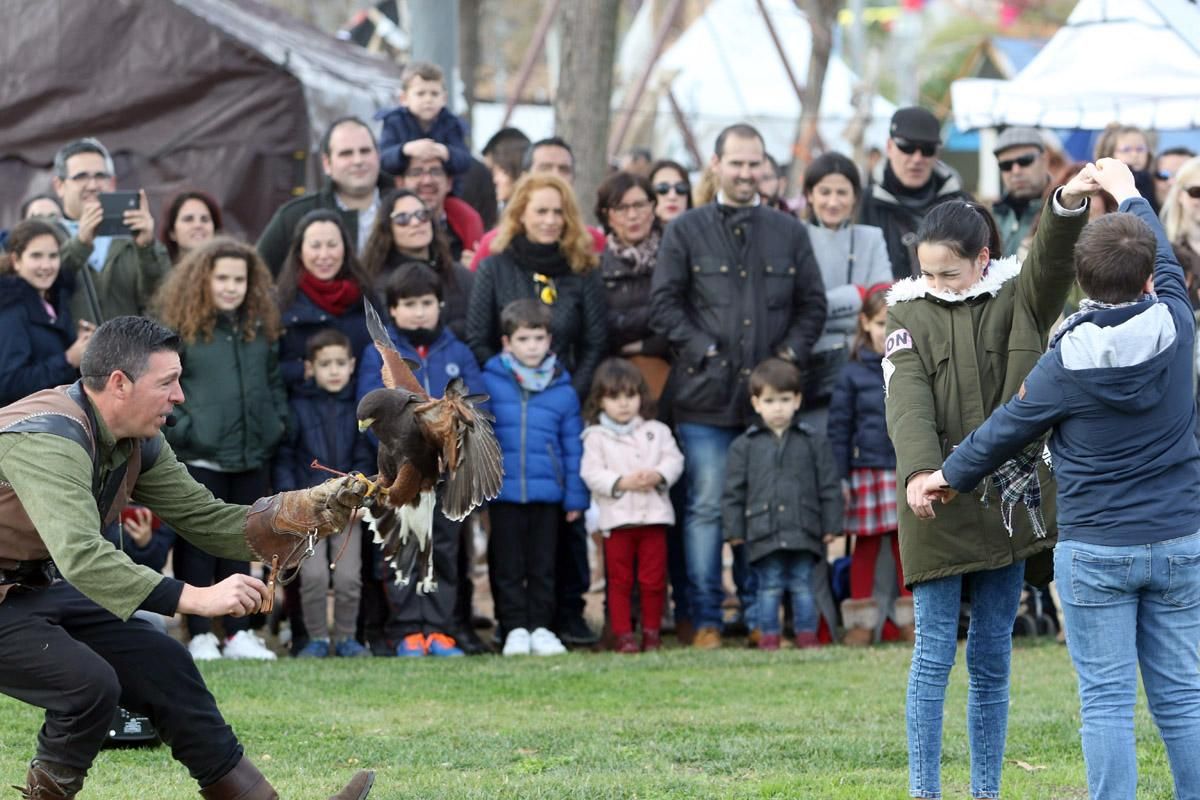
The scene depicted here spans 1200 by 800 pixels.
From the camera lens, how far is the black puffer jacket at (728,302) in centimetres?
817

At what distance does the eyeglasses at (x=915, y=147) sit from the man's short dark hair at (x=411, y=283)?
2591 mm

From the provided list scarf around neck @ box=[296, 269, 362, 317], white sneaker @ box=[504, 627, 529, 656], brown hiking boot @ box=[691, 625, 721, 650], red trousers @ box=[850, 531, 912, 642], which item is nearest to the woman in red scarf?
scarf around neck @ box=[296, 269, 362, 317]

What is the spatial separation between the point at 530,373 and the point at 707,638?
5.25 ft

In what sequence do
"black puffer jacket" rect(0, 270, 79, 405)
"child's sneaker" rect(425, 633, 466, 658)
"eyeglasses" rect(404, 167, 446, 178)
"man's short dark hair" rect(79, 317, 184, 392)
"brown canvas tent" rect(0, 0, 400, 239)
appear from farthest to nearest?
"brown canvas tent" rect(0, 0, 400, 239)
"eyeglasses" rect(404, 167, 446, 178)
"child's sneaker" rect(425, 633, 466, 658)
"black puffer jacket" rect(0, 270, 79, 405)
"man's short dark hair" rect(79, 317, 184, 392)

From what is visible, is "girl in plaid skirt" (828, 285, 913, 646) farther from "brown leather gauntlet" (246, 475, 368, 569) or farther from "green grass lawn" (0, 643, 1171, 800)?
"brown leather gauntlet" (246, 475, 368, 569)

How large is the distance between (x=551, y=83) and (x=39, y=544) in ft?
59.5

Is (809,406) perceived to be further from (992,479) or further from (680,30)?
(680,30)

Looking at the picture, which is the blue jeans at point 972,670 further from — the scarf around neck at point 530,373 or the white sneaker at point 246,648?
the white sneaker at point 246,648

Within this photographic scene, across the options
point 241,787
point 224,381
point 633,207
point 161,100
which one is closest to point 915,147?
point 633,207

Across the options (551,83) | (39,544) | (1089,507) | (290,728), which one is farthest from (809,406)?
(551,83)

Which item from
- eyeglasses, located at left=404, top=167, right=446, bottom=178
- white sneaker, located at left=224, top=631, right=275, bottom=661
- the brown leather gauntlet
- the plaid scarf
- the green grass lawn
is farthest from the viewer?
eyeglasses, located at left=404, top=167, right=446, bottom=178

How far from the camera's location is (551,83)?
2206 cm

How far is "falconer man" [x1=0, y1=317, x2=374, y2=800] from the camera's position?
4.29m

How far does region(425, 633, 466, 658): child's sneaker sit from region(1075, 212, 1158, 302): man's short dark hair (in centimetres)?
440
